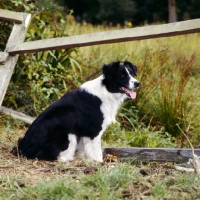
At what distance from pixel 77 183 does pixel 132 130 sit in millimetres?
3986

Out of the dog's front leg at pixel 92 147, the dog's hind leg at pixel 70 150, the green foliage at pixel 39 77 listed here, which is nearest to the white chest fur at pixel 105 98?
the dog's front leg at pixel 92 147

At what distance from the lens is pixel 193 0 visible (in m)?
21.8

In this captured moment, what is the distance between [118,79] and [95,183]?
2.14 meters

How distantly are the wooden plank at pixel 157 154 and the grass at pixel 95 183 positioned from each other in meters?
1.18

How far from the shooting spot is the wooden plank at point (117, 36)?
571 centimetres

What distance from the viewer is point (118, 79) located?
19.6 feet

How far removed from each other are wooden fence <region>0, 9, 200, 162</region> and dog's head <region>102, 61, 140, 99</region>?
0.35 m

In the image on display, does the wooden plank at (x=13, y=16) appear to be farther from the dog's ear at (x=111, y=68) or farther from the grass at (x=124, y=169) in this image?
the dog's ear at (x=111, y=68)

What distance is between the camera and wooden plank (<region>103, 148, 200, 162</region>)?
595 centimetres

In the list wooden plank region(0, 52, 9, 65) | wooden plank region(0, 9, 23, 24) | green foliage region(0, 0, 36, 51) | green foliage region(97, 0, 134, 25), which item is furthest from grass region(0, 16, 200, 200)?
green foliage region(97, 0, 134, 25)

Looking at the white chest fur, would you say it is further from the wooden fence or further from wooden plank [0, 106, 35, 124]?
wooden plank [0, 106, 35, 124]

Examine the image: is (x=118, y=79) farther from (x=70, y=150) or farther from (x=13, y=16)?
(x=13, y=16)

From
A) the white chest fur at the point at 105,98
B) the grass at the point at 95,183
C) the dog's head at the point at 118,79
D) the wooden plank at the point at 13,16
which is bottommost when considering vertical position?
the grass at the point at 95,183

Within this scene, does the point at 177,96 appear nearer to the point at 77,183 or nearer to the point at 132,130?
the point at 132,130
